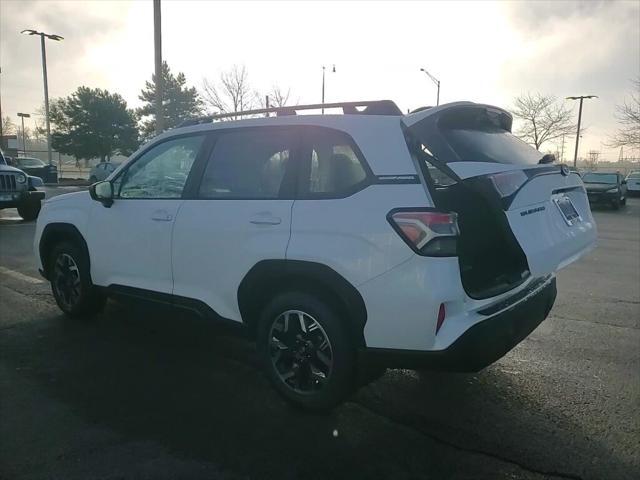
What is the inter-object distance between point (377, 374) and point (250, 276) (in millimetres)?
989

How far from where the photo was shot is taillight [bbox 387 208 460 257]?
8.55ft

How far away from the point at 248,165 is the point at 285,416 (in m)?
1.65

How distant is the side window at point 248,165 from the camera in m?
3.30

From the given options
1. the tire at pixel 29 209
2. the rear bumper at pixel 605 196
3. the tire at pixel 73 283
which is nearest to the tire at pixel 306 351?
the tire at pixel 73 283

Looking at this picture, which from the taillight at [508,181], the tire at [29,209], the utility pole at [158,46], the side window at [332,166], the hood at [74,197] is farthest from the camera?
the utility pole at [158,46]

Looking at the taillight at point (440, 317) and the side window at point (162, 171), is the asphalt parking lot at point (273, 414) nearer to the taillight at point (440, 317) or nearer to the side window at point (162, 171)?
the taillight at point (440, 317)

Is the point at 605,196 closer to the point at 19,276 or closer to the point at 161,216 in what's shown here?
the point at 19,276

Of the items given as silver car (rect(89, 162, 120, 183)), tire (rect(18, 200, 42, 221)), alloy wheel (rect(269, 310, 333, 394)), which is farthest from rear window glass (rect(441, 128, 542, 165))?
silver car (rect(89, 162, 120, 183))

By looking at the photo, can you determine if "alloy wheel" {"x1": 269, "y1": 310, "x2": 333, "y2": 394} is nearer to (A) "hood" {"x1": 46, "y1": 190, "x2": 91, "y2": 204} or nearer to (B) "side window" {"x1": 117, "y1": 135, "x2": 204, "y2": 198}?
(B) "side window" {"x1": 117, "y1": 135, "x2": 204, "y2": 198}

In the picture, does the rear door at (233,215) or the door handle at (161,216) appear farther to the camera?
the door handle at (161,216)

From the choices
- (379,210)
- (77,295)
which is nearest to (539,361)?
(379,210)

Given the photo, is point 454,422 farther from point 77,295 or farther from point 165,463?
point 77,295

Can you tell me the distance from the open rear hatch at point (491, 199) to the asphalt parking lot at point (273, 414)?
87 centimetres

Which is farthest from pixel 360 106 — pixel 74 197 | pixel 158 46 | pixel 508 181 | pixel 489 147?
pixel 158 46
